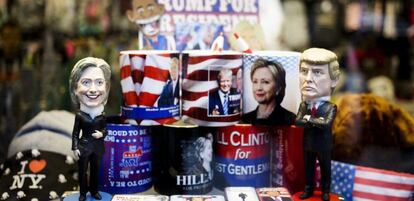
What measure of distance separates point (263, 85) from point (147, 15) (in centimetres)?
36

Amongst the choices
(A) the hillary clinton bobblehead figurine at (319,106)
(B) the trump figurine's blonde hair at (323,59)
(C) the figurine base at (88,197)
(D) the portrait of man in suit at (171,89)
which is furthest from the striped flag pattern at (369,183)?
(C) the figurine base at (88,197)

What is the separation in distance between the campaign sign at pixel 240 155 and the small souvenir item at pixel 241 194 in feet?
0.20

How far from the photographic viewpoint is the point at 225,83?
1.06 meters

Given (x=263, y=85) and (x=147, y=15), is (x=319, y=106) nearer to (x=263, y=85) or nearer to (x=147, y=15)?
(x=263, y=85)

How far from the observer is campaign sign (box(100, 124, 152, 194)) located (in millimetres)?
1059

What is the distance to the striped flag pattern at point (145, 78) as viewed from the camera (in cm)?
106

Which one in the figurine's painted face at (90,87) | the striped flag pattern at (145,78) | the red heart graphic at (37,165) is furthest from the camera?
the red heart graphic at (37,165)

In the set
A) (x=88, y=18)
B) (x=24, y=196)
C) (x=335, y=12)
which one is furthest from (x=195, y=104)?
(x=335, y=12)

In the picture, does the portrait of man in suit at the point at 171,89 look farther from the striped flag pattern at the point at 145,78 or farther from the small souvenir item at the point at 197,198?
the small souvenir item at the point at 197,198

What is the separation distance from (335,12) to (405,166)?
4.56 ft

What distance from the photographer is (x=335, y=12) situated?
2400 mm

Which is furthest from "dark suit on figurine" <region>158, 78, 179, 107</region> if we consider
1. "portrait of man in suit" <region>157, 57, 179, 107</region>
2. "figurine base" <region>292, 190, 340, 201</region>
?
"figurine base" <region>292, 190, 340, 201</region>

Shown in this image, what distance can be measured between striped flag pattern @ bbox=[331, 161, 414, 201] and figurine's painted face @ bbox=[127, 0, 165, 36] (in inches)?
21.9

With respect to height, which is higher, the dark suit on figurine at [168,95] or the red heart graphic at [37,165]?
the dark suit on figurine at [168,95]
